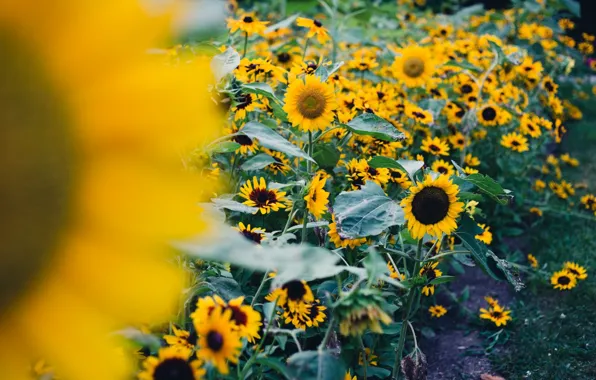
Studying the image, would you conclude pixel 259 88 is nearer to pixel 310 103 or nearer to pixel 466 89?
pixel 310 103

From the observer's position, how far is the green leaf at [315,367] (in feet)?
2.47

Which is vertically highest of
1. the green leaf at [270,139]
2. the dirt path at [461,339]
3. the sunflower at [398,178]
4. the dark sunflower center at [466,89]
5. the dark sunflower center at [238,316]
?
the green leaf at [270,139]

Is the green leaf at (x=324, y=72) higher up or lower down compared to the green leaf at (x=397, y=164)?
higher up

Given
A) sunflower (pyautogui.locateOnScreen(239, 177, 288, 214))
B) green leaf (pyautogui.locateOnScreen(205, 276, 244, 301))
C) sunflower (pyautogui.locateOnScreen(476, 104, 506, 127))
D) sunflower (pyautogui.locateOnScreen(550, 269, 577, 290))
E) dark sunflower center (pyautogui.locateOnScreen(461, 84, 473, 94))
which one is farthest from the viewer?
dark sunflower center (pyautogui.locateOnScreen(461, 84, 473, 94))

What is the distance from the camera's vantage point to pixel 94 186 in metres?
0.24

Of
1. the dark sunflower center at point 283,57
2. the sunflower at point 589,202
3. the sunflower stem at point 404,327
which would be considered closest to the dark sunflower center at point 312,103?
the sunflower stem at point 404,327

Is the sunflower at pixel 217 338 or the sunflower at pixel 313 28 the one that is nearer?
the sunflower at pixel 217 338

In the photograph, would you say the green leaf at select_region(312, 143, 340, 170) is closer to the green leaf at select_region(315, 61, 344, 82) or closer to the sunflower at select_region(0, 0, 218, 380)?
the green leaf at select_region(315, 61, 344, 82)

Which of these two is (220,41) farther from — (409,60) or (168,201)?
(168,201)

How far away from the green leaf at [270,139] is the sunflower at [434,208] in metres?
0.31

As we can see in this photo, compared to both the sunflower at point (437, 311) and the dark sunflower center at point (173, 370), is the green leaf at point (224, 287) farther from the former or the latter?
the sunflower at point (437, 311)

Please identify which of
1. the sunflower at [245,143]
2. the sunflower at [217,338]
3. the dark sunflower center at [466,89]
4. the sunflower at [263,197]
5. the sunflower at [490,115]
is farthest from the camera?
the dark sunflower center at [466,89]

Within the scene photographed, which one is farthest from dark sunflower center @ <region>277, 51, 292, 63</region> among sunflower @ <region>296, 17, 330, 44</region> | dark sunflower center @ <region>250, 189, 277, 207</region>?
dark sunflower center @ <region>250, 189, 277, 207</region>

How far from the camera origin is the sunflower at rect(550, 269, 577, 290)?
1888 millimetres
